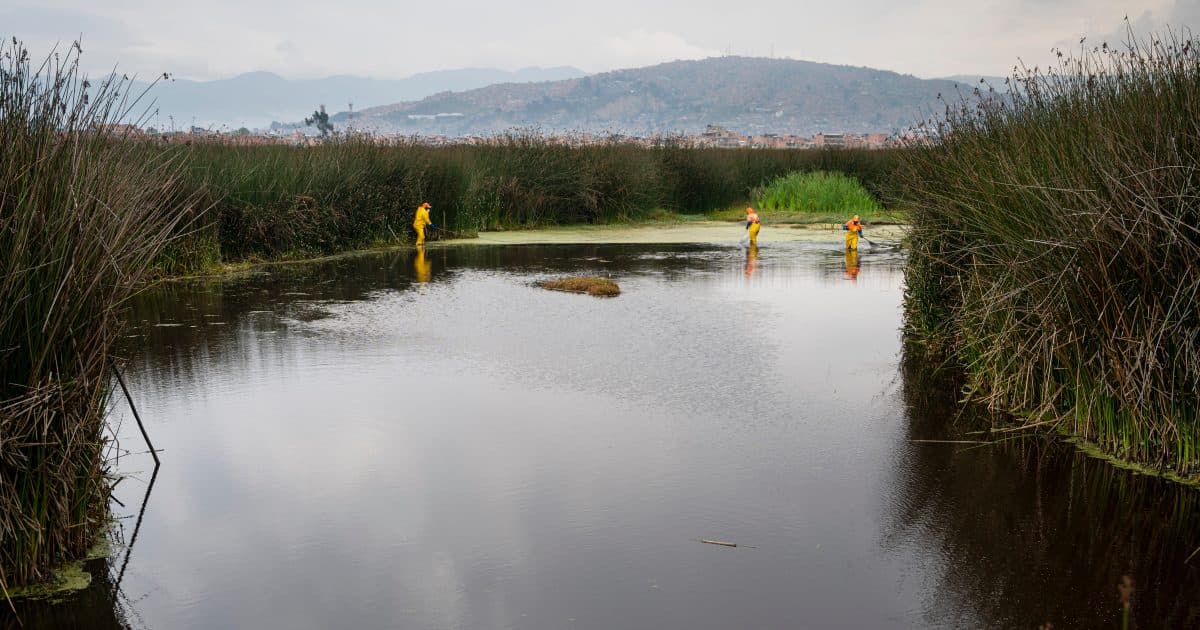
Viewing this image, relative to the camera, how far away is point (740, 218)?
1008 inches

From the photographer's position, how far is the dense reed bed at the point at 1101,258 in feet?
17.6

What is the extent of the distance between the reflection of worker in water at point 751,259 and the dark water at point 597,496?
4.84 m

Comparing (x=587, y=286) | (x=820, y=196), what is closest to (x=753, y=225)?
(x=587, y=286)

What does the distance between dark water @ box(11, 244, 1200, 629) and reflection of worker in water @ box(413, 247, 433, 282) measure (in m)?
4.26

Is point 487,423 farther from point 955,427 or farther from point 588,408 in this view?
point 955,427

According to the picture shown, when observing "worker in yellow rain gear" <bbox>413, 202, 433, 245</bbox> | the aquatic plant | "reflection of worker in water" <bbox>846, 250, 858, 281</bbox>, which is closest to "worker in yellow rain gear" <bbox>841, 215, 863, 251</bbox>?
"reflection of worker in water" <bbox>846, 250, 858, 281</bbox>

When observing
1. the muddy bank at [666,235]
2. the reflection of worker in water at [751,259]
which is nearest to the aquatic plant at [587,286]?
the reflection of worker in water at [751,259]

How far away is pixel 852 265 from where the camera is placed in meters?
15.7

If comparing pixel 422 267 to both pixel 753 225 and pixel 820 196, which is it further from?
pixel 820 196

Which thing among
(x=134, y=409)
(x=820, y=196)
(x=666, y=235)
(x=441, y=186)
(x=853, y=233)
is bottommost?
(x=666, y=235)

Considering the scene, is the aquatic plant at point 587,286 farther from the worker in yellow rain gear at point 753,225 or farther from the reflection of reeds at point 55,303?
the reflection of reeds at point 55,303

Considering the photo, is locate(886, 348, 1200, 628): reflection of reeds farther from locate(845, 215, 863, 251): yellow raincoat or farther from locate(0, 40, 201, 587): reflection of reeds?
locate(845, 215, 863, 251): yellow raincoat

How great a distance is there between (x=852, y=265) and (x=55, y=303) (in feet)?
41.8

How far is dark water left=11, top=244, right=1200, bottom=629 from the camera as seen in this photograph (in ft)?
14.0
